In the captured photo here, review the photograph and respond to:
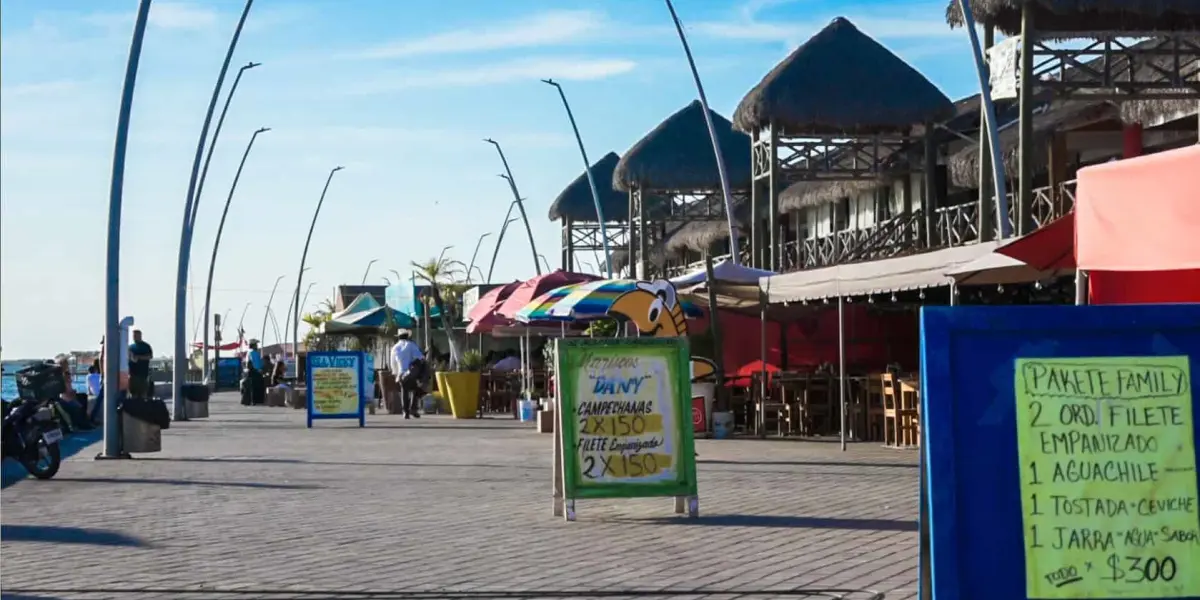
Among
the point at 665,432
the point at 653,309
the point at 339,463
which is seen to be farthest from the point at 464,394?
the point at 665,432

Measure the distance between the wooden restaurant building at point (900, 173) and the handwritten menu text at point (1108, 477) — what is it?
6.00 m

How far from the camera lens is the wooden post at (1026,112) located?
2491cm

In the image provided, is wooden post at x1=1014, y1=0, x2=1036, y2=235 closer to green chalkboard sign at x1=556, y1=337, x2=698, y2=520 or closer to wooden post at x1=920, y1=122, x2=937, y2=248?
wooden post at x1=920, y1=122, x2=937, y2=248

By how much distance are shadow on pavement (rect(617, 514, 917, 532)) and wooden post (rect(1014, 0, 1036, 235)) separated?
556 inches

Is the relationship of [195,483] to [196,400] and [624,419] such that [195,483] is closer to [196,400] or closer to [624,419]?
[624,419]

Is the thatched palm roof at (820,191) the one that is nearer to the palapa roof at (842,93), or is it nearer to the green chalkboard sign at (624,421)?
the palapa roof at (842,93)

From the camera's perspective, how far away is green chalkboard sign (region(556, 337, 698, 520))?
1176 cm

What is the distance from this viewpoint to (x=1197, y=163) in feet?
28.1

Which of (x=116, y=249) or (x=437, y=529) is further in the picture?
(x=116, y=249)

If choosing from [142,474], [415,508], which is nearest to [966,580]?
[415,508]

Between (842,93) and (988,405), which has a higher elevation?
(842,93)

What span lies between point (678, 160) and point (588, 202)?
520 inches

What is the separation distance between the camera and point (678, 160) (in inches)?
1927

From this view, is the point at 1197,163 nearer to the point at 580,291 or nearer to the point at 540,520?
the point at 540,520
